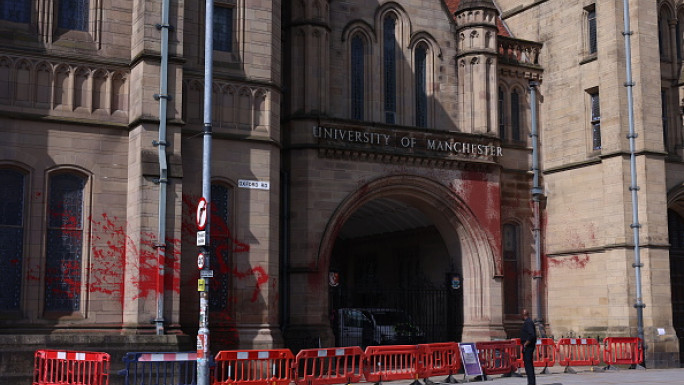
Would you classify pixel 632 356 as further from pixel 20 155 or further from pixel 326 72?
pixel 20 155

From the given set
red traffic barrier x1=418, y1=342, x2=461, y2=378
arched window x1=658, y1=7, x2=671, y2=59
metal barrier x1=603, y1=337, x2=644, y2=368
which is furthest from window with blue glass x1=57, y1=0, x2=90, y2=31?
arched window x1=658, y1=7, x2=671, y2=59

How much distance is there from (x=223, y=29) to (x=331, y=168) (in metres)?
5.24

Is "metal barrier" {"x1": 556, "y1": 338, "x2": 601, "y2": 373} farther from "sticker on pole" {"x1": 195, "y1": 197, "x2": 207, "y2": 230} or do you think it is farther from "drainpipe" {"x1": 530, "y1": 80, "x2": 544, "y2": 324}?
"sticker on pole" {"x1": 195, "y1": 197, "x2": 207, "y2": 230}

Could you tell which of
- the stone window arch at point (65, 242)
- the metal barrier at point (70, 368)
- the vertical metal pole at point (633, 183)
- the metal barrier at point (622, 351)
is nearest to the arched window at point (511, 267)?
the metal barrier at point (622, 351)

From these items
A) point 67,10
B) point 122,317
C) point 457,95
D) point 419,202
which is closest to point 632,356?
point 419,202

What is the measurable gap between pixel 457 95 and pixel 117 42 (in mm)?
12057

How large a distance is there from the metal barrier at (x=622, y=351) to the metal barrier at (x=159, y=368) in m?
13.5

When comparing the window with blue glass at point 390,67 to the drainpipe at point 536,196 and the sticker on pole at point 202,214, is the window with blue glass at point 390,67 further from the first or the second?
the sticker on pole at point 202,214

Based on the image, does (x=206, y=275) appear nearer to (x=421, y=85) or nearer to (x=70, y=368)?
(x=70, y=368)

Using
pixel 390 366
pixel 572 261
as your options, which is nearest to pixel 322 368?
pixel 390 366

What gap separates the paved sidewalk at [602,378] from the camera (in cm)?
2216

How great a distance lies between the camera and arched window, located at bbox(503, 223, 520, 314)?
29656mm

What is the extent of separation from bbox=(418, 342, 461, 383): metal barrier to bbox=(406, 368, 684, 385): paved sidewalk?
761mm

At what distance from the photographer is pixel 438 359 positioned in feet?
72.5
